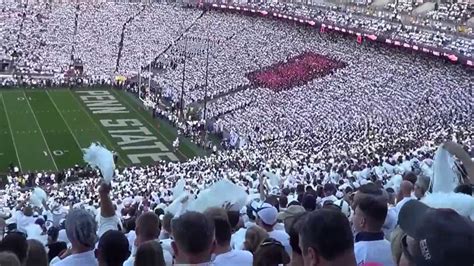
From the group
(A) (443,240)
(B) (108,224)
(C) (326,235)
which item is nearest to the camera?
(A) (443,240)

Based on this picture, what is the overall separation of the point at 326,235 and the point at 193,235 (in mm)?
932

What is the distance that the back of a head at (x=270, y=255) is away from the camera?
4.41 meters

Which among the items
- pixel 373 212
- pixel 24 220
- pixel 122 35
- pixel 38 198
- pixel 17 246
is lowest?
pixel 122 35

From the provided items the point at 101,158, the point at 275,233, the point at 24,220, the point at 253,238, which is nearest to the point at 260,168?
the point at 24,220

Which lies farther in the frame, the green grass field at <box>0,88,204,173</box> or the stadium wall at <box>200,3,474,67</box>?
the stadium wall at <box>200,3,474,67</box>

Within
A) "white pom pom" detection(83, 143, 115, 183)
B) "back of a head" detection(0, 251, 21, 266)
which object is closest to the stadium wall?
"white pom pom" detection(83, 143, 115, 183)

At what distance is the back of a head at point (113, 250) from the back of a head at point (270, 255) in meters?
0.81

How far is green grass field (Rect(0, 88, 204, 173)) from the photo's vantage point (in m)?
27.7

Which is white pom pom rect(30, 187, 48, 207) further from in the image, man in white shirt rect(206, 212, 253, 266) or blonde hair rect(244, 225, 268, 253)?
man in white shirt rect(206, 212, 253, 266)

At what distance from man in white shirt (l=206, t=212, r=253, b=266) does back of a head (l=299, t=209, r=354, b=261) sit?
4.81ft

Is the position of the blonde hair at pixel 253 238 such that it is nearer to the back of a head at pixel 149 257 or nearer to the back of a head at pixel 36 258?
the back of a head at pixel 149 257

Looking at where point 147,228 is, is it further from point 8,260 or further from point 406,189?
point 406,189

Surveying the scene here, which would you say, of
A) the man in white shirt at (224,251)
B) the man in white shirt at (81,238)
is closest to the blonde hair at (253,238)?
the man in white shirt at (224,251)

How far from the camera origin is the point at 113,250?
14.0 ft
